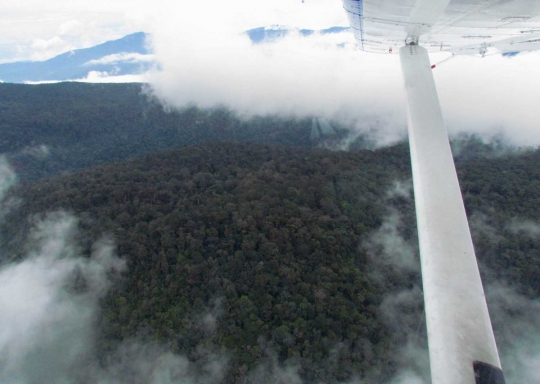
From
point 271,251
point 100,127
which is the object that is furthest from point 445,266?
point 100,127

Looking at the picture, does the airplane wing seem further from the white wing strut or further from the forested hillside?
the forested hillside

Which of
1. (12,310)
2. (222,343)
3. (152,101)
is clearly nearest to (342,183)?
(222,343)

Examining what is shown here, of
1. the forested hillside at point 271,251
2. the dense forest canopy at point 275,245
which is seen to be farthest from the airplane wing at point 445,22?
the forested hillside at point 271,251

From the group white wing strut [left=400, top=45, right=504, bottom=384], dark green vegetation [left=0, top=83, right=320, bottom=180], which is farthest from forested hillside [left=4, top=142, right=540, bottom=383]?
dark green vegetation [left=0, top=83, right=320, bottom=180]

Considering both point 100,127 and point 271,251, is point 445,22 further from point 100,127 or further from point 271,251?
point 100,127

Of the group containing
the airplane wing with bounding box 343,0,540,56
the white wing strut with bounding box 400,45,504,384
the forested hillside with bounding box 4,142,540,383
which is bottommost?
the forested hillside with bounding box 4,142,540,383
